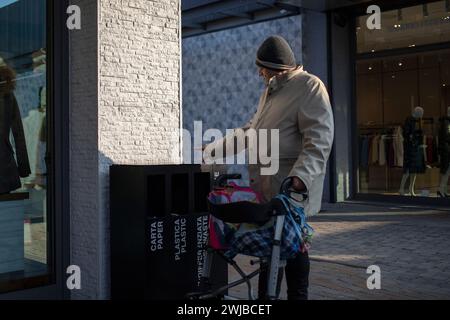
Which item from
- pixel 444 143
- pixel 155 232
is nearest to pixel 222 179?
pixel 155 232

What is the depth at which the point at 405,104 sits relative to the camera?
1193 cm

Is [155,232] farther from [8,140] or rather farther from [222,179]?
[8,140]

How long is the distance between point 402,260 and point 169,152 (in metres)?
3.20

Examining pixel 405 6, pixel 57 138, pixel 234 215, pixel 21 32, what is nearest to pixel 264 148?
pixel 234 215

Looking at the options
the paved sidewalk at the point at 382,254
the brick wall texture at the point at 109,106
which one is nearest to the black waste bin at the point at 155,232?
the brick wall texture at the point at 109,106

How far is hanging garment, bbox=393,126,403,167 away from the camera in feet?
39.2

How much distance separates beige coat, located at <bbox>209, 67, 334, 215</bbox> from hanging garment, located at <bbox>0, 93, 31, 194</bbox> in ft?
6.53

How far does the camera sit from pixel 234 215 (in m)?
2.85

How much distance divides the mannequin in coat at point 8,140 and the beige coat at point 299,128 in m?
1.99

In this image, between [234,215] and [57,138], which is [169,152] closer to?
[57,138]

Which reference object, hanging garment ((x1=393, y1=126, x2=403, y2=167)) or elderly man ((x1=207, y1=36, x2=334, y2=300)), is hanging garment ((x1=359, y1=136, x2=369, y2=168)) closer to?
hanging garment ((x1=393, y1=126, x2=403, y2=167))

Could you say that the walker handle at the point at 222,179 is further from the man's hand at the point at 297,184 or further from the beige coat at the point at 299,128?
the man's hand at the point at 297,184

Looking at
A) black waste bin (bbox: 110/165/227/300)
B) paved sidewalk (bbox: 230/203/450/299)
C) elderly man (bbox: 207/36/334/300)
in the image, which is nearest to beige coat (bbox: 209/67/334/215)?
elderly man (bbox: 207/36/334/300)
